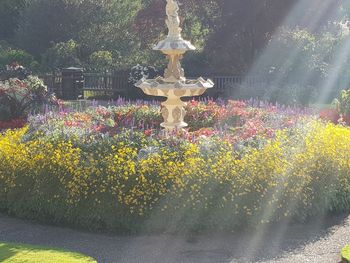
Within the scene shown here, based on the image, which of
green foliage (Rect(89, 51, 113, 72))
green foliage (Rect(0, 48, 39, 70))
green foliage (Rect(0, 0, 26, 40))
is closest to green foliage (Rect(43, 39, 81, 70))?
green foliage (Rect(0, 48, 39, 70))

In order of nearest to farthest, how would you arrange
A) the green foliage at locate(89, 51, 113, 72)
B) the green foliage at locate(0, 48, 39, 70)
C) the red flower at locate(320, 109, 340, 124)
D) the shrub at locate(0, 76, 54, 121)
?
the red flower at locate(320, 109, 340, 124) < the shrub at locate(0, 76, 54, 121) < the green foliage at locate(89, 51, 113, 72) < the green foliage at locate(0, 48, 39, 70)

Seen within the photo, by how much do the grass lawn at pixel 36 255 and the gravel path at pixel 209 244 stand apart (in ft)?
1.00

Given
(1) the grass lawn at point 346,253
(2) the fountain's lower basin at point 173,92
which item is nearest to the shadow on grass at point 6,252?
(1) the grass lawn at point 346,253

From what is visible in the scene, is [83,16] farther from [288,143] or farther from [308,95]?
[288,143]

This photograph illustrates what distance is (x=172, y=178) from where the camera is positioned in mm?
6973

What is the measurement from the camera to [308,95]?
63.0 feet

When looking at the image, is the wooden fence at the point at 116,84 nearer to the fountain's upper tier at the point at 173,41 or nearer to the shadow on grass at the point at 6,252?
the fountain's upper tier at the point at 173,41

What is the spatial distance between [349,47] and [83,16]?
1531 centimetres

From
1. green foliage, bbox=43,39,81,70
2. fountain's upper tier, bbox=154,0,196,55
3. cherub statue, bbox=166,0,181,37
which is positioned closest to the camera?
fountain's upper tier, bbox=154,0,196,55

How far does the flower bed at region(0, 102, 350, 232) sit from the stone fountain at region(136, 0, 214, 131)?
120cm

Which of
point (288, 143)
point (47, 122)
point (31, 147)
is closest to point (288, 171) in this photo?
point (288, 143)

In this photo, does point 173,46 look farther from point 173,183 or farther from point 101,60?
point 101,60

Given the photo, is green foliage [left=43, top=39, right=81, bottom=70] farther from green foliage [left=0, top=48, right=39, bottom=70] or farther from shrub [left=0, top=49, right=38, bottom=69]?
shrub [left=0, top=49, right=38, bottom=69]

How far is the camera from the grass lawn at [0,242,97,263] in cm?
580
